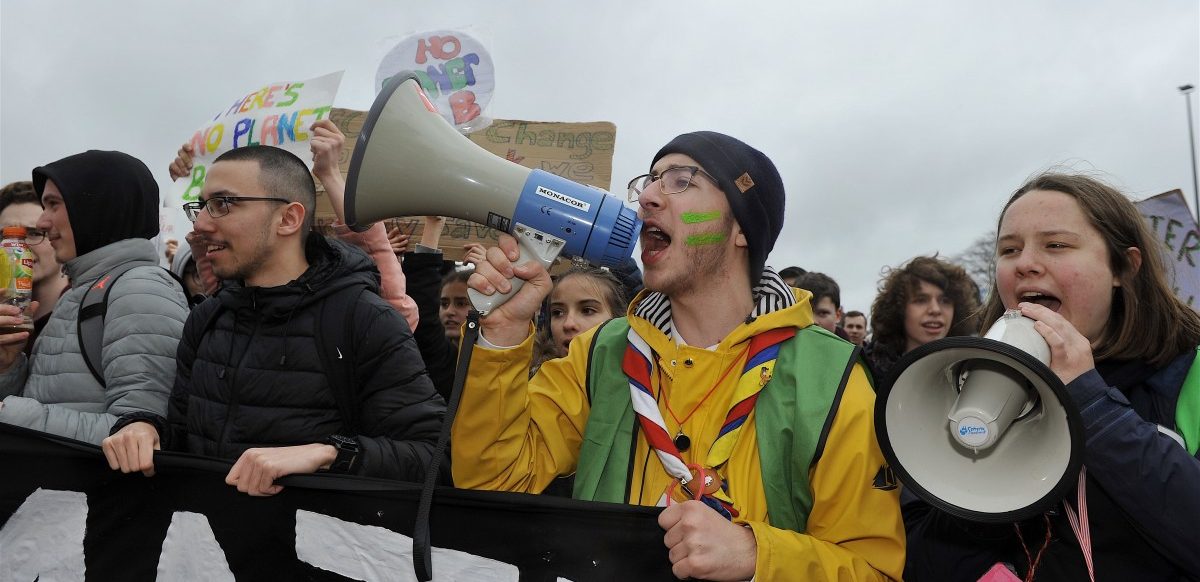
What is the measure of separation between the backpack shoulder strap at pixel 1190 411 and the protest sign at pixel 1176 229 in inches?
59.6

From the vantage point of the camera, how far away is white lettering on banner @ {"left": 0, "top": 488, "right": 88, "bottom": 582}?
95.8 inches

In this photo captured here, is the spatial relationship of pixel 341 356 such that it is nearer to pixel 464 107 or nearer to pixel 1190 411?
pixel 1190 411

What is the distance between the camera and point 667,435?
6.54ft

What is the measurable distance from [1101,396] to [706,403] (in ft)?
2.79

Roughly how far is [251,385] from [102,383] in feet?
2.05

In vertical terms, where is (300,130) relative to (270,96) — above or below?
below

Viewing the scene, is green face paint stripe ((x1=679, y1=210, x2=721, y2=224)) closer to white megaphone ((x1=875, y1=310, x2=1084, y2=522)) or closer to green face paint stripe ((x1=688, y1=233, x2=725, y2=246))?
green face paint stripe ((x1=688, y1=233, x2=725, y2=246))

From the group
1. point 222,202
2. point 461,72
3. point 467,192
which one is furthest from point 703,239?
point 461,72

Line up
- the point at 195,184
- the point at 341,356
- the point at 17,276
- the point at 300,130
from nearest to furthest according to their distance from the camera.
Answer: the point at 341,356, the point at 17,276, the point at 300,130, the point at 195,184

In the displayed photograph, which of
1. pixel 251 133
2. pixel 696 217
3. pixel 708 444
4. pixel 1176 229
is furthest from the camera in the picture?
pixel 251 133

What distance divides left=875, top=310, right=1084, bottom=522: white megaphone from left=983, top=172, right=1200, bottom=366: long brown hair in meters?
0.41

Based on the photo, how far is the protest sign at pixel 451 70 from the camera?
15.4ft

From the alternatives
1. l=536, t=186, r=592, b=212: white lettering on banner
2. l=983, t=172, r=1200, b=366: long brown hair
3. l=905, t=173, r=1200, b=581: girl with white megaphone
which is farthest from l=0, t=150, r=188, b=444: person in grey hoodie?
l=983, t=172, r=1200, b=366: long brown hair

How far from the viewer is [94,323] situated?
8.98 ft
